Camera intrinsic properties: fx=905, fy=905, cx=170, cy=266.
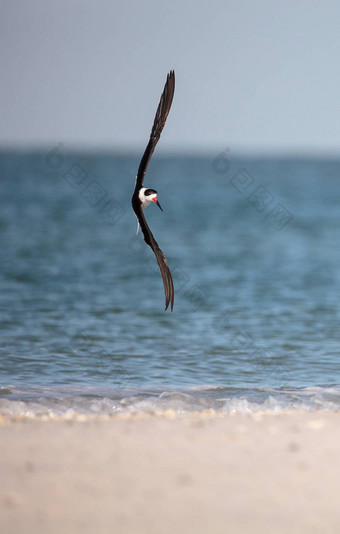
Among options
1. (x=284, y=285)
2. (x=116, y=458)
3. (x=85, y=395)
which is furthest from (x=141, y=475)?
(x=284, y=285)

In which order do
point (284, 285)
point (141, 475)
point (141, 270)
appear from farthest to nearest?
point (141, 270) → point (284, 285) → point (141, 475)

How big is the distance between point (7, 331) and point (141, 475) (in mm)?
7948

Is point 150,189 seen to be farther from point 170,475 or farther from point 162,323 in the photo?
point 162,323

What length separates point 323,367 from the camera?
10992mm

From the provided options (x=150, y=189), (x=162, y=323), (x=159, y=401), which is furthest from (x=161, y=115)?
(x=162, y=323)

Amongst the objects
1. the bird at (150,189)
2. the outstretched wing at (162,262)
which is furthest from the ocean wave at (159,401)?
the bird at (150,189)

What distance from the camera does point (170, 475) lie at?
5871 mm

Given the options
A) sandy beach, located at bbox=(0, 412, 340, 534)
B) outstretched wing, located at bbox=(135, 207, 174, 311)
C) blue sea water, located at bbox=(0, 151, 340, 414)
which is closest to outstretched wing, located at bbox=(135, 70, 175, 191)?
outstretched wing, located at bbox=(135, 207, 174, 311)

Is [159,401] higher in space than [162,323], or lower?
higher

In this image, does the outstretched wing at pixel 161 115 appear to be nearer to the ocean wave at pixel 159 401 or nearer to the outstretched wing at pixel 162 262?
the outstretched wing at pixel 162 262

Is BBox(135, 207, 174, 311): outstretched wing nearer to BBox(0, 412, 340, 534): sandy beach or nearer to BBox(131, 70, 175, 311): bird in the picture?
BBox(131, 70, 175, 311): bird

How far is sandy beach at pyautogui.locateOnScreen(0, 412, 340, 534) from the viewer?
5.14 meters

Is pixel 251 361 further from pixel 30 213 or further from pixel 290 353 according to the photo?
pixel 30 213

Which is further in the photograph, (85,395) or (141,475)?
(85,395)
